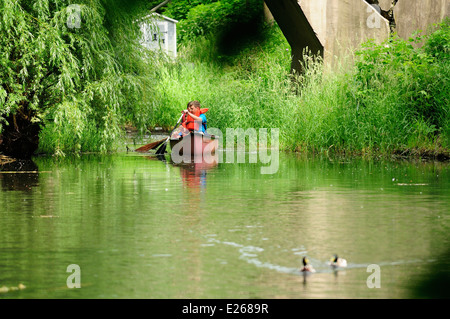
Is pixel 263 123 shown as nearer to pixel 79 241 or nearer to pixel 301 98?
pixel 301 98

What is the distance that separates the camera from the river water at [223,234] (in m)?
6.21

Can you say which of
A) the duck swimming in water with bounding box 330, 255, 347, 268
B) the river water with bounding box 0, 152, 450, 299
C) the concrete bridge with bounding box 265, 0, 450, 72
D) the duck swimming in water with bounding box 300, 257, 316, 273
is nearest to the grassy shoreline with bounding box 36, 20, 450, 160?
the concrete bridge with bounding box 265, 0, 450, 72

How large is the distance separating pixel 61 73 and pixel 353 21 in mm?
7944

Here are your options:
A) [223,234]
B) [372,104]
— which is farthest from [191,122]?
[223,234]

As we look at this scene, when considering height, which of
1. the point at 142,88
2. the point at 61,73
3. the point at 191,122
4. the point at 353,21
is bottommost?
the point at 191,122

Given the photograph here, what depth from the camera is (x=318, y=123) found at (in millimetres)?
20828

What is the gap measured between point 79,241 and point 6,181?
248 inches

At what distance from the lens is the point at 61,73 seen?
1848cm

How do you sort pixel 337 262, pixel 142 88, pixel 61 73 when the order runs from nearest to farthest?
pixel 337 262 → pixel 61 73 → pixel 142 88

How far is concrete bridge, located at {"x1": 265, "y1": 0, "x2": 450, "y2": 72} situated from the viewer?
22.4 m

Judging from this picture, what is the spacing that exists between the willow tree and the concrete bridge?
14.6 ft

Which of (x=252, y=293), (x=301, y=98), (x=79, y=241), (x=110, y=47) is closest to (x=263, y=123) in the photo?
(x=301, y=98)

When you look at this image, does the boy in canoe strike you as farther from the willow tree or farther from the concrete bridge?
the concrete bridge

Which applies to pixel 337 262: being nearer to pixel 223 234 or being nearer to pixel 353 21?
pixel 223 234
